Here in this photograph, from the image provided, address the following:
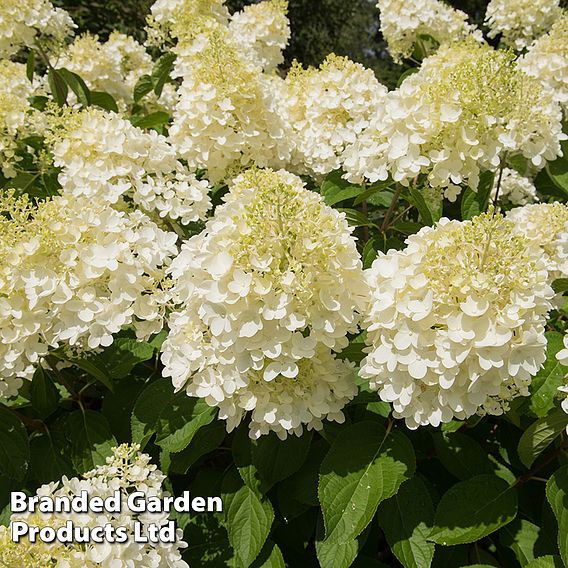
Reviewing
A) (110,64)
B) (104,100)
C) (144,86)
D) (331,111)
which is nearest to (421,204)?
(331,111)

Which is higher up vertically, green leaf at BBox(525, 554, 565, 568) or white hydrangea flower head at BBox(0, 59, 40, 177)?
white hydrangea flower head at BBox(0, 59, 40, 177)

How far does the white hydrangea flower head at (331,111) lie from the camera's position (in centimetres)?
265

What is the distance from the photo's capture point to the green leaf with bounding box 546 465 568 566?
162cm

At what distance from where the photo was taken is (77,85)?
3430 mm

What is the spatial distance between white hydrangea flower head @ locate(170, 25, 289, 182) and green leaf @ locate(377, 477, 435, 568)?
1.45 m

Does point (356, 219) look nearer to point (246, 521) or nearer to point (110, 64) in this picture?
point (246, 521)

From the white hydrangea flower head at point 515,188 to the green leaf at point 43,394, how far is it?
288cm

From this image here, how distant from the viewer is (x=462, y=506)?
1845 millimetres

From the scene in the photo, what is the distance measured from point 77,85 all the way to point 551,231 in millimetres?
2633

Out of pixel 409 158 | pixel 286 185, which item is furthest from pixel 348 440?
pixel 409 158

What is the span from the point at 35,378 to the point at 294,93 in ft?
5.53

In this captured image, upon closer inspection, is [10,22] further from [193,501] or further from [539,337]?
[539,337]

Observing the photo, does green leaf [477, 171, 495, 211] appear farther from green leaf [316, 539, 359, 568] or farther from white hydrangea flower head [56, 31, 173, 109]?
white hydrangea flower head [56, 31, 173, 109]

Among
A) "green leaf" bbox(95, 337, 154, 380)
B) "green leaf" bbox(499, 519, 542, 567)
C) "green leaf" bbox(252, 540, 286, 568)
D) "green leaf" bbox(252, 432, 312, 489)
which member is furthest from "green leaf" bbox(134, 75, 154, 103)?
"green leaf" bbox(499, 519, 542, 567)
